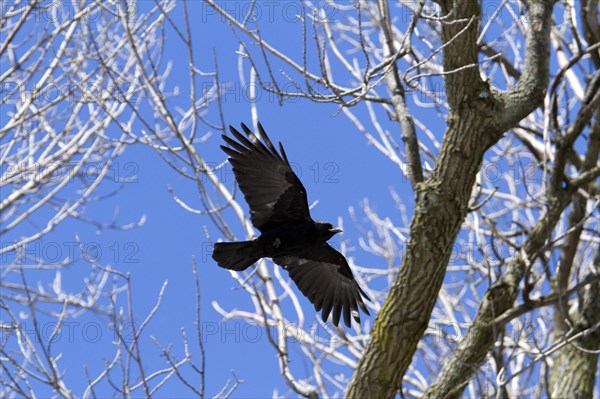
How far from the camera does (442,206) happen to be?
4879 mm

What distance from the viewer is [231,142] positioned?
16.1 feet

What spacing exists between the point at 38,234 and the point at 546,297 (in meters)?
3.83

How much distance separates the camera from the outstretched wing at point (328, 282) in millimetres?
5855

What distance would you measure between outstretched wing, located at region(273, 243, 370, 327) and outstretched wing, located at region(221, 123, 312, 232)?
0.72 meters

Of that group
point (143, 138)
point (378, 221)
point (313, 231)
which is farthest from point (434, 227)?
point (378, 221)

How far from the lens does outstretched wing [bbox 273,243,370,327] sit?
19.2ft

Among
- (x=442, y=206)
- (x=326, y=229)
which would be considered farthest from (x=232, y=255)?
(x=442, y=206)

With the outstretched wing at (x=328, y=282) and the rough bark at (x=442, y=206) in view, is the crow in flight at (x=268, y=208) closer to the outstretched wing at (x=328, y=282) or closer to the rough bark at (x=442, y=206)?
the outstretched wing at (x=328, y=282)

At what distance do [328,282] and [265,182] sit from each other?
3.91ft

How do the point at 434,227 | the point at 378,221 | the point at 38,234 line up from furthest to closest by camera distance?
the point at 378,221 → the point at 38,234 → the point at 434,227

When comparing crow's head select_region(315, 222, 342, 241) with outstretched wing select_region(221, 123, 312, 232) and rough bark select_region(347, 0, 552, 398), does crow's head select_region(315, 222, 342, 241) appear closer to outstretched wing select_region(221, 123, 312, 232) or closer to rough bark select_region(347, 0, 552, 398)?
outstretched wing select_region(221, 123, 312, 232)

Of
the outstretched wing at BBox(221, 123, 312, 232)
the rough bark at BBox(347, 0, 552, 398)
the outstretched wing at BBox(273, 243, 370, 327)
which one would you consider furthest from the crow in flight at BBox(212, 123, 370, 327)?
the rough bark at BBox(347, 0, 552, 398)

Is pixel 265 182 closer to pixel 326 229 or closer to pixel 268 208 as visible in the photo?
pixel 268 208

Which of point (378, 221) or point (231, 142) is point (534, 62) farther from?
point (378, 221)
